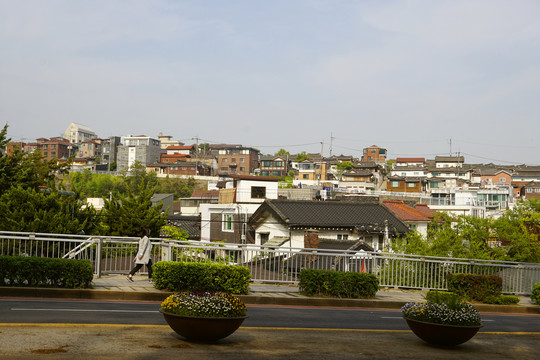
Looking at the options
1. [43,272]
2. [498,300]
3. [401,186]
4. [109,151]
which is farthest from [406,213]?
[109,151]

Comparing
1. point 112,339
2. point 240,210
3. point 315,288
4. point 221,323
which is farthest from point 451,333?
point 240,210

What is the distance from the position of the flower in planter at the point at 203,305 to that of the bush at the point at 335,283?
8520 mm

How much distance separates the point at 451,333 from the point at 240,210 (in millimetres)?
50173

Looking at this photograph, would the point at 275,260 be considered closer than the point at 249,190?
Yes

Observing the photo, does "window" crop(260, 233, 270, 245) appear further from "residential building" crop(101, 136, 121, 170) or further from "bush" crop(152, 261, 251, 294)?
"residential building" crop(101, 136, 121, 170)

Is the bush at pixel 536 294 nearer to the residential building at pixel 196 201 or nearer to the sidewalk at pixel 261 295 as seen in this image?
the sidewalk at pixel 261 295

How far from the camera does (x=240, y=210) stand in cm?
6088

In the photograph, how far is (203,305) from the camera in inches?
396

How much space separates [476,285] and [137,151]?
15000 centimetres

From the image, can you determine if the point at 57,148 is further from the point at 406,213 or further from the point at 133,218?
the point at 406,213

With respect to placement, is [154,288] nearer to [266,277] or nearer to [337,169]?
[266,277]

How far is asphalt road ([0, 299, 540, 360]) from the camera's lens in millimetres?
9453

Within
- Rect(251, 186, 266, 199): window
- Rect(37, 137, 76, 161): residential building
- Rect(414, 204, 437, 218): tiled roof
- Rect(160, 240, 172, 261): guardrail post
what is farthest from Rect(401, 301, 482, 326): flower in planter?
Rect(37, 137, 76, 161): residential building

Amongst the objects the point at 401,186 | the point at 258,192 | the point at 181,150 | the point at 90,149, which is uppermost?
the point at 90,149
